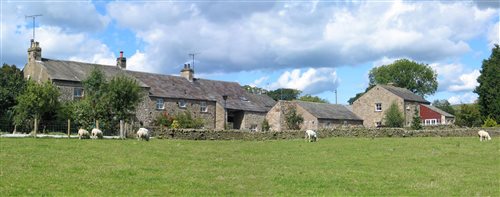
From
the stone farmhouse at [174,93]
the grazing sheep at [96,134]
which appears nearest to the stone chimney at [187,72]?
the stone farmhouse at [174,93]

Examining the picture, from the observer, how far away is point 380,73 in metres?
146

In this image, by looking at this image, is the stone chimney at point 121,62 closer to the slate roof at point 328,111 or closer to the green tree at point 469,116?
the slate roof at point 328,111

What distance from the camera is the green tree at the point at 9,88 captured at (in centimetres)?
5825

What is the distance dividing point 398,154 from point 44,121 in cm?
3832

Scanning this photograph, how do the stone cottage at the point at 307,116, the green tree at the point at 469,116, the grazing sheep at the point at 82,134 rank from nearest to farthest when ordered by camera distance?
the grazing sheep at the point at 82,134
the stone cottage at the point at 307,116
the green tree at the point at 469,116

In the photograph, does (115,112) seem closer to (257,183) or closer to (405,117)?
(257,183)

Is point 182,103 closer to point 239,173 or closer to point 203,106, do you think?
point 203,106

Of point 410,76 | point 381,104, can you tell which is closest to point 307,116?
point 381,104

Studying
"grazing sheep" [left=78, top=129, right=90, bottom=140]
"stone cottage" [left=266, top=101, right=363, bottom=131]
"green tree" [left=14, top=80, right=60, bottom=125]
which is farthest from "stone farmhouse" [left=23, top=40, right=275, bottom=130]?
"grazing sheep" [left=78, top=129, right=90, bottom=140]

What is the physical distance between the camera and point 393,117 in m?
83.9

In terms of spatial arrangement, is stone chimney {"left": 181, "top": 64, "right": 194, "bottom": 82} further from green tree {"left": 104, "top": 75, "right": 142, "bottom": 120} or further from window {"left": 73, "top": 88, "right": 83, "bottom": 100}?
green tree {"left": 104, "top": 75, "right": 142, "bottom": 120}

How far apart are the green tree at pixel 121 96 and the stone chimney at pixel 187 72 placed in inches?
1189

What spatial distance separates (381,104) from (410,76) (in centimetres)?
5714

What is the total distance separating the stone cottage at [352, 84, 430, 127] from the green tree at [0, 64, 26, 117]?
5287cm
